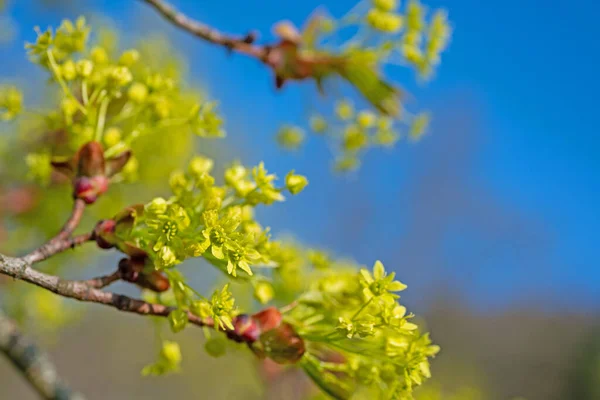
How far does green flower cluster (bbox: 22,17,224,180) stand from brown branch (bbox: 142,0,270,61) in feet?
0.47

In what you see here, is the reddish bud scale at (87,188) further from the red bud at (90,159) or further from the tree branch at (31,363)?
the tree branch at (31,363)

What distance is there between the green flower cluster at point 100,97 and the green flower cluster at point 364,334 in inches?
9.6

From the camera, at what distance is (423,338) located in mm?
586

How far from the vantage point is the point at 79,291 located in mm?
538

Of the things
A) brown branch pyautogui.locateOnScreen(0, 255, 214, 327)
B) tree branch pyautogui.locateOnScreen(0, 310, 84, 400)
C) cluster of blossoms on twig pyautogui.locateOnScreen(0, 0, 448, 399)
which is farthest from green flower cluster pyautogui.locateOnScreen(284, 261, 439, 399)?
tree branch pyautogui.locateOnScreen(0, 310, 84, 400)

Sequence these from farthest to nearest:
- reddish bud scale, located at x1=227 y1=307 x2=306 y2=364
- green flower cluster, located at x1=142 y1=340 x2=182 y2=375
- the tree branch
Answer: the tree branch, green flower cluster, located at x1=142 y1=340 x2=182 y2=375, reddish bud scale, located at x1=227 y1=307 x2=306 y2=364

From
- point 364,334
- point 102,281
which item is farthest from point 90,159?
point 364,334

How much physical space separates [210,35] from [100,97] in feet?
0.97

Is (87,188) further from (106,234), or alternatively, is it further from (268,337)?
(268,337)

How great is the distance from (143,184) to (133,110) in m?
0.94

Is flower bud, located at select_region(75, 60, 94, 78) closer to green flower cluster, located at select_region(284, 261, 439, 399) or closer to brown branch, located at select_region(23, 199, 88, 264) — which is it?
brown branch, located at select_region(23, 199, 88, 264)

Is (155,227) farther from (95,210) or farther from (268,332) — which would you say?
(95,210)

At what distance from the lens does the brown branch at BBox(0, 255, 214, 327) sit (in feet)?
1.60

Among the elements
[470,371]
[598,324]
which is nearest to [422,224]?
[598,324]
